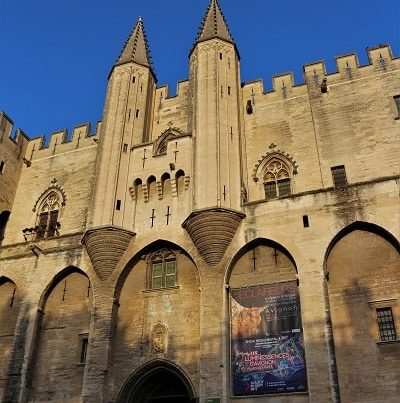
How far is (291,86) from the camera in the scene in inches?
806

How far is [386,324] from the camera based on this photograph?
13125 mm

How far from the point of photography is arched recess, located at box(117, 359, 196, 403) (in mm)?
14422

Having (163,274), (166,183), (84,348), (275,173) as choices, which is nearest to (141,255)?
(163,274)

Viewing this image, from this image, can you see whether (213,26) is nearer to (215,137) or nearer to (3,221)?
(215,137)

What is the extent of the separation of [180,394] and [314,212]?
22.5ft

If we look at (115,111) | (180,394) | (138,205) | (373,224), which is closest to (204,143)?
(138,205)

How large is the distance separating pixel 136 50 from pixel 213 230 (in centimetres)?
1085

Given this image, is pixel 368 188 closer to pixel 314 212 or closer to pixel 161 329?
pixel 314 212

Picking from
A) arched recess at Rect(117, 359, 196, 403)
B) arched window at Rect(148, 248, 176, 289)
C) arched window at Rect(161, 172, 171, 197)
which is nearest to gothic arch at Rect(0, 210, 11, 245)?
arched window at Rect(161, 172, 171, 197)

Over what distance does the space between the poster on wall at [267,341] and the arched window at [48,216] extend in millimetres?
9192

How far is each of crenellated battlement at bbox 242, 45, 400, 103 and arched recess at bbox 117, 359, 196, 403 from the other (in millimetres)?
11374

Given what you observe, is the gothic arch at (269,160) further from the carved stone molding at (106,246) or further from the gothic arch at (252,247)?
the carved stone molding at (106,246)

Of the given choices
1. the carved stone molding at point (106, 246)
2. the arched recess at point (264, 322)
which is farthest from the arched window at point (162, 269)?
the arched recess at point (264, 322)

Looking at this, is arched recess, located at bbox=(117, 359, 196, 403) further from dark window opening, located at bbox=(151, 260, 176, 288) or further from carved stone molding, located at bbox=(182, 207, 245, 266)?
carved stone molding, located at bbox=(182, 207, 245, 266)
